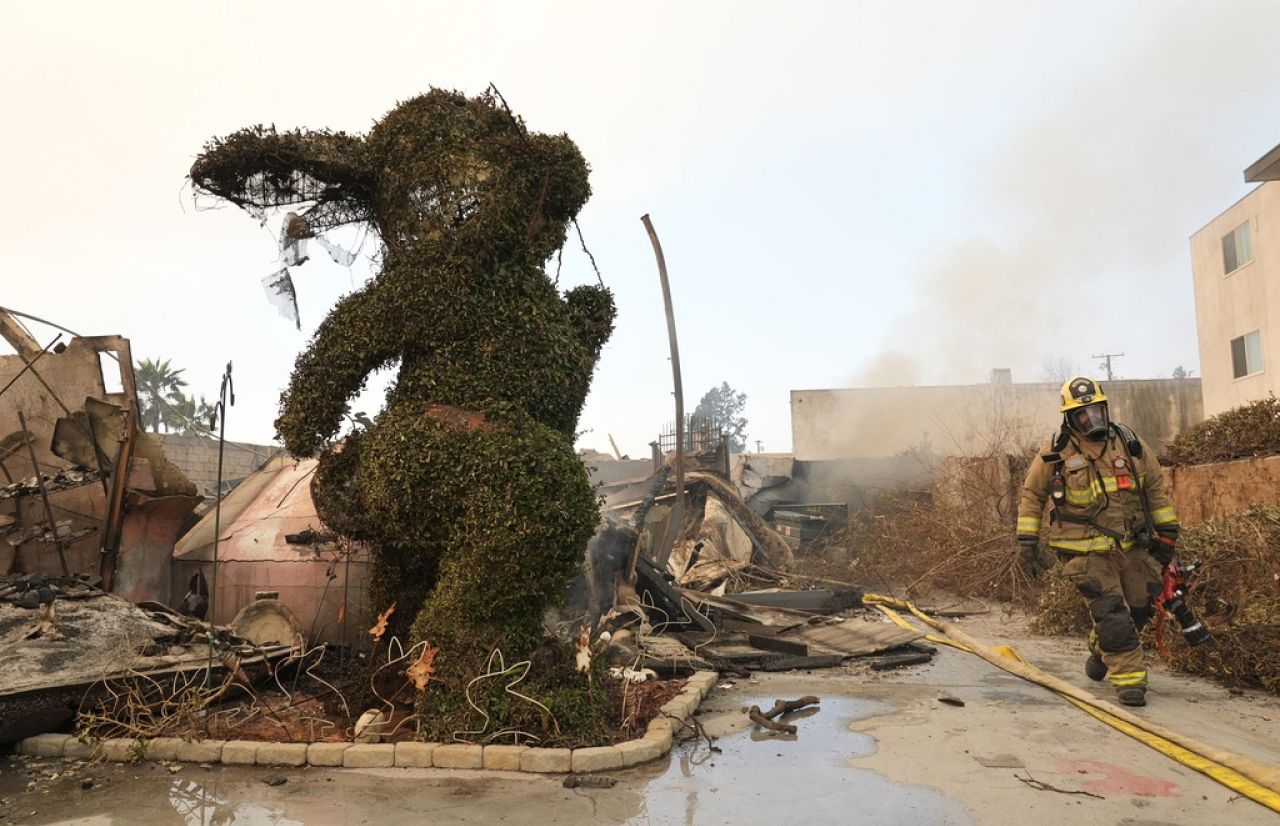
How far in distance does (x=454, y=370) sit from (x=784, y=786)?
128 inches

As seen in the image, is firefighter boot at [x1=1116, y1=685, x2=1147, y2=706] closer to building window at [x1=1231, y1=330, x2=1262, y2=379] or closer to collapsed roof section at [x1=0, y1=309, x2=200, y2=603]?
collapsed roof section at [x1=0, y1=309, x2=200, y2=603]

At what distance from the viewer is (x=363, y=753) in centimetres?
505

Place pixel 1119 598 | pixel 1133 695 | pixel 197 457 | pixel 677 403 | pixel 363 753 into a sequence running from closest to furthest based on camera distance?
1. pixel 363 753
2. pixel 1133 695
3. pixel 1119 598
4. pixel 677 403
5. pixel 197 457

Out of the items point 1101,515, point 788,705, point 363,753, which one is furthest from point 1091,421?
point 363,753

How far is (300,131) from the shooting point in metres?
6.34

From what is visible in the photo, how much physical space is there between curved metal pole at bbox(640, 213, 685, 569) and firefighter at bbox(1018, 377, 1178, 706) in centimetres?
512

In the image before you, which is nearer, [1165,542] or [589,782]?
[589,782]

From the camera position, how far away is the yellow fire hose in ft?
14.2

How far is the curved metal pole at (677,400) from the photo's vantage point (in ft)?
37.7

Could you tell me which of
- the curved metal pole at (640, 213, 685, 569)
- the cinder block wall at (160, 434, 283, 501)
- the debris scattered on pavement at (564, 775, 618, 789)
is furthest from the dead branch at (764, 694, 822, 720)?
the cinder block wall at (160, 434, 283, 501)

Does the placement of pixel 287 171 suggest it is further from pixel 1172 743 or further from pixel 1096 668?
pixel 1096 668

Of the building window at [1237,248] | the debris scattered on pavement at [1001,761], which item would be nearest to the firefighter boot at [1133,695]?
the debris scattered on pavement at [1001,761]

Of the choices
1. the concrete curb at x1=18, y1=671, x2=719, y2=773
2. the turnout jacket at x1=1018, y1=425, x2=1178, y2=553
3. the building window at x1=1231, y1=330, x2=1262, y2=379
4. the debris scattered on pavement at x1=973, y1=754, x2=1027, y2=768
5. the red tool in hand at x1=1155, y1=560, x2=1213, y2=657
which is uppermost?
the building window at x1=1231, y1=330, x2=1262, y2=379

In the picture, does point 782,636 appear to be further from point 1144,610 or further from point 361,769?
point 361,769
